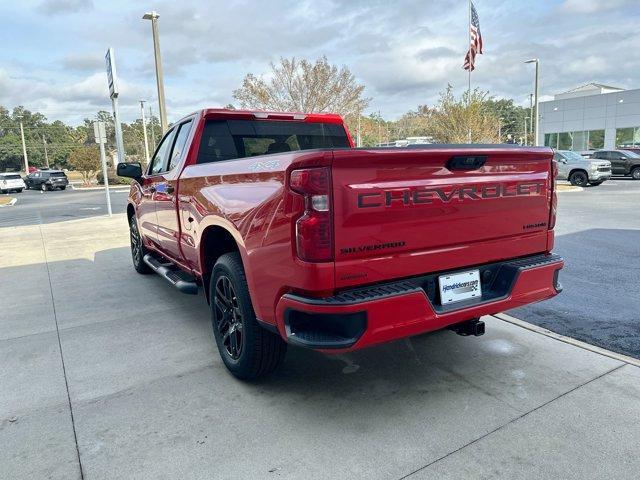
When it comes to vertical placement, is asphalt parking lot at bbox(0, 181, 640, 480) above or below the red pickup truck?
below

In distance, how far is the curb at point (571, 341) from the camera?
359 cm

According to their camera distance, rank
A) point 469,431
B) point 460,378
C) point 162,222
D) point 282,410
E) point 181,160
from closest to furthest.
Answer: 1. point 469,431
2. point 282,410
3. point 460,378
4. point 181,160
5. point 162,222

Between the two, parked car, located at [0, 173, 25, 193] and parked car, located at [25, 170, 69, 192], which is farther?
parked car, located at [25, 170, 69, 192]

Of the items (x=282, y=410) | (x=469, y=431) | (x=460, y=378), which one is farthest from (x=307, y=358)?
(x=469, y=431)

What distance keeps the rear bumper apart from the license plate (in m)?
0.04

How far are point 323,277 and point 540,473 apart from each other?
144 centimetres

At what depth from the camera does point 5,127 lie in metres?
91.3

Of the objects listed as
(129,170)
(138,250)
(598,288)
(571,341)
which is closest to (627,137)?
(598,288)

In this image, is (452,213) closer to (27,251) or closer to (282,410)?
(282,410)

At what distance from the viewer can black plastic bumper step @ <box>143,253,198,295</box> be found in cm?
419

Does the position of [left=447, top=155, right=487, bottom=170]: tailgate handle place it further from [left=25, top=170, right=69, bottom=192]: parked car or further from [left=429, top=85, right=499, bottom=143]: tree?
[left=25, top=170, right=69, bottom=192]: parked car

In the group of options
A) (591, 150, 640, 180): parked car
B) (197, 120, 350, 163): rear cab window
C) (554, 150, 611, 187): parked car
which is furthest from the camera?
(591, 150, 640, 180): parked car

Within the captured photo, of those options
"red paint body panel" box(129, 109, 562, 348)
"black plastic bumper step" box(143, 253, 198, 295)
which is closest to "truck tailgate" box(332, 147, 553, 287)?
"red paint body panel" box(129, 109, 562, 348)

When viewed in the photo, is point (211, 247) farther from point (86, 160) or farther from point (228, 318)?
point (86, 160)
